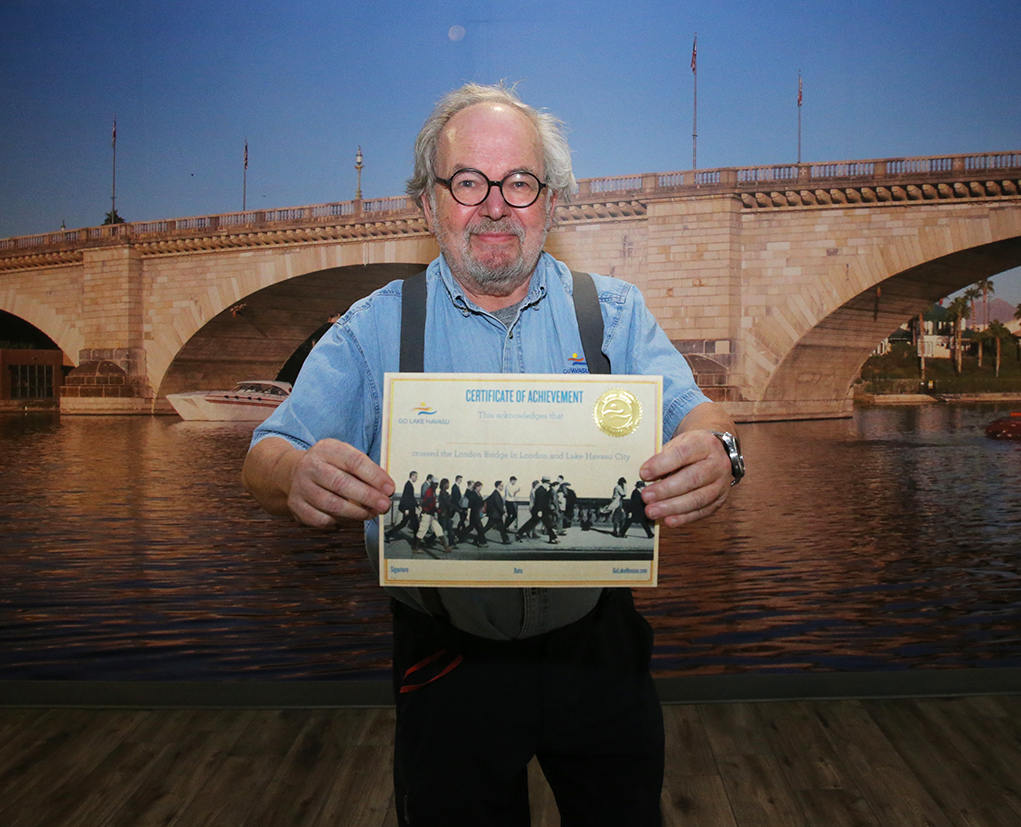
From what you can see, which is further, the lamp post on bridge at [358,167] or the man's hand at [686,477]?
the lamp post on bridge at [358,167]

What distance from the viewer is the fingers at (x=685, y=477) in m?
1.13

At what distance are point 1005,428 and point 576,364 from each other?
2916 mm

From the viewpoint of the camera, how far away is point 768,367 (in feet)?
12.8

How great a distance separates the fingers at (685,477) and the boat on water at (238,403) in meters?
2.80

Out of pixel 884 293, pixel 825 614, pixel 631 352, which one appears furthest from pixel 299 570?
pixel 884 293

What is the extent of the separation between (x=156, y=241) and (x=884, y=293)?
324 centimetres

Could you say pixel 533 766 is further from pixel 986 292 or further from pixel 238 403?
pixel 986 292

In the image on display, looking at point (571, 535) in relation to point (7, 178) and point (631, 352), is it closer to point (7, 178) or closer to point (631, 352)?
point (631, 352)

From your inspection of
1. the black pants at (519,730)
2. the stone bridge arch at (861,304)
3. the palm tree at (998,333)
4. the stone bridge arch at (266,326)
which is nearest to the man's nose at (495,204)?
the black pants at (519,730)

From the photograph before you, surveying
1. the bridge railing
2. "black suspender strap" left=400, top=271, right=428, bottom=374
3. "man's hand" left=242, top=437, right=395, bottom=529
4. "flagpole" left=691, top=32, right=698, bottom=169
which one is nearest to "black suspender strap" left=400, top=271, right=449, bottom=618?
"black suspender strap" left=400, top=271, right=428, bottom=374

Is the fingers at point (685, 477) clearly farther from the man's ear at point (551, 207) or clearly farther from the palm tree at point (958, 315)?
the palm tree at point (958, 315)

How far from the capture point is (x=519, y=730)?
132cm

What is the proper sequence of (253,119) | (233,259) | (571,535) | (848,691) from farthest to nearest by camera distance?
1. (233,259)
2. (253,119)
3. (848,691)
4. (571,535)

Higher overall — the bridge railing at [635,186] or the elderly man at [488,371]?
the bridge railing at [635,186]
